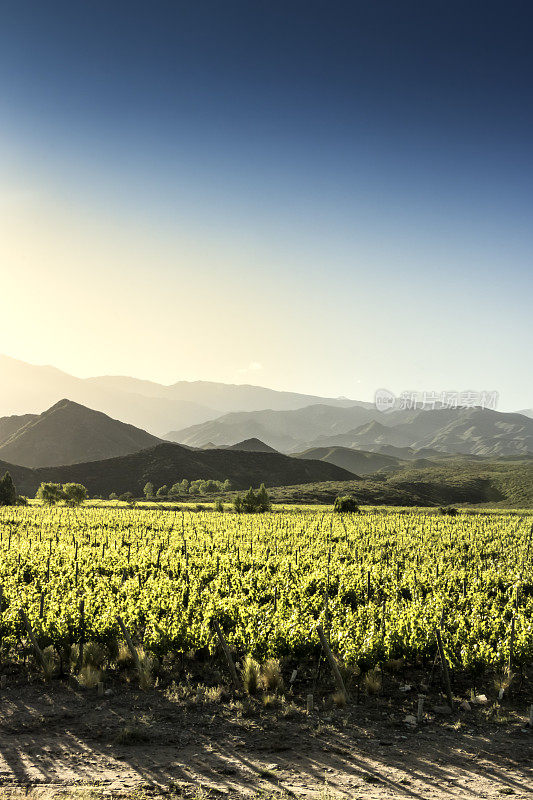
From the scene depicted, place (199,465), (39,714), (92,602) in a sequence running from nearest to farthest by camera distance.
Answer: (39,714), (92,602), (199,465)

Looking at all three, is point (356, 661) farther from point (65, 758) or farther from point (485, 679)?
point (65, 758)

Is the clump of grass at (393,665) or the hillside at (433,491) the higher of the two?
the clump of grass at (393,665)

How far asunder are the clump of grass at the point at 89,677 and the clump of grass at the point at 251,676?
3507 millimetres

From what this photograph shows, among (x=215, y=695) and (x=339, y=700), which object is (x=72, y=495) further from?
(x=339, y=700)

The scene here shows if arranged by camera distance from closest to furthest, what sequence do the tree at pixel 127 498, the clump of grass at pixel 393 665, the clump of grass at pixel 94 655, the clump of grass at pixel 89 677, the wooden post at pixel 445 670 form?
the wooden post at pixel 445 670, the clump of grass at pixel 89 677, the clump of grass at pixel 94 655, the clump of grass at pixel 393 665, the tree at pixel 127 498

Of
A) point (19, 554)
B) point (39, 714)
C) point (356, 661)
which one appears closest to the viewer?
point (39, 714)

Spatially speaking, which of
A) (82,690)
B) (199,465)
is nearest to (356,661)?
(82,690)

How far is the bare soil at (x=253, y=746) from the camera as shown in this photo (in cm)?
786

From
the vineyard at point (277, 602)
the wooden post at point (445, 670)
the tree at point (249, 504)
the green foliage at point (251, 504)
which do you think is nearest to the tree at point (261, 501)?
the green foliage at point (251, 504)

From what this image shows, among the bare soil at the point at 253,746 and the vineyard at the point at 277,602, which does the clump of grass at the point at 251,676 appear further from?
the vineyard at the point at 277,602

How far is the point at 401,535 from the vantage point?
3734 centimetres

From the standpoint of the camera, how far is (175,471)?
461 feet

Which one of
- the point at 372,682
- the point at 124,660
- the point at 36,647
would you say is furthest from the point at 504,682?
the point at 36,647

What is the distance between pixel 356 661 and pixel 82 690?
21.8 ft
